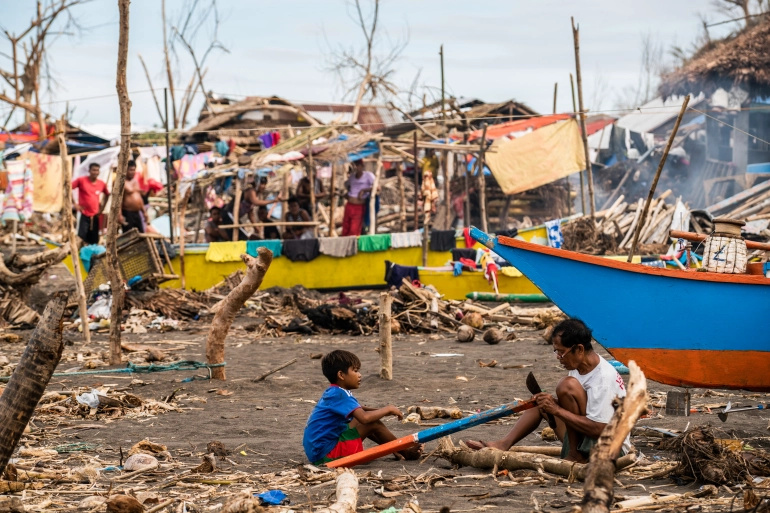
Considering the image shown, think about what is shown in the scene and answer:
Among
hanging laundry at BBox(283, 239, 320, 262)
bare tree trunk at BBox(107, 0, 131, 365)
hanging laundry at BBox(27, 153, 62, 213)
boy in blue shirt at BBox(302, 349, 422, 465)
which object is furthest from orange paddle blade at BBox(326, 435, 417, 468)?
Answer: hanging laundry at BBox(27, 153, 62, 213)

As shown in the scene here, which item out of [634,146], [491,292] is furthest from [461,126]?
[491,292]

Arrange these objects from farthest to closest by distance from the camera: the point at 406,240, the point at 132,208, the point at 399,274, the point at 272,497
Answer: the point at 406,240, the point at 132,208, the point at 399,274, the point at 272,497

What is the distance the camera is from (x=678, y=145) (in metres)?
23.9

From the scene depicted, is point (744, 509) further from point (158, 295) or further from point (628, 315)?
point (158, 295)

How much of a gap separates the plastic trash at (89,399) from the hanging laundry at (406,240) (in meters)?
9.21

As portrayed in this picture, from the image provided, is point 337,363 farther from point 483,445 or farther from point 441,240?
point 441,240

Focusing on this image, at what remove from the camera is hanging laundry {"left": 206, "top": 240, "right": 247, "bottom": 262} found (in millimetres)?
15625

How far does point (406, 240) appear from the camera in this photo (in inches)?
627

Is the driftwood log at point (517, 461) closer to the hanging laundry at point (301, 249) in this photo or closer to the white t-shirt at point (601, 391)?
the white t-shirt at point (601, 391)

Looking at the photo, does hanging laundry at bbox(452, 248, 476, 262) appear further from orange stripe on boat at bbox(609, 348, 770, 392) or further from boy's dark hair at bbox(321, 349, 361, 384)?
boy's dark hair at bbox(321, 349, 361, 384)

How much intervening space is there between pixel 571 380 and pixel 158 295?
33.3 ft

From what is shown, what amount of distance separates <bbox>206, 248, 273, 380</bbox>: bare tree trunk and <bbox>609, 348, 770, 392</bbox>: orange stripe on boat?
124 inches

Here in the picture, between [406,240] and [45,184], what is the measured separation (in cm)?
1066

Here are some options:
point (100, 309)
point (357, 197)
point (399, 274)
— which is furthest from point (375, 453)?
point (357, 197)
